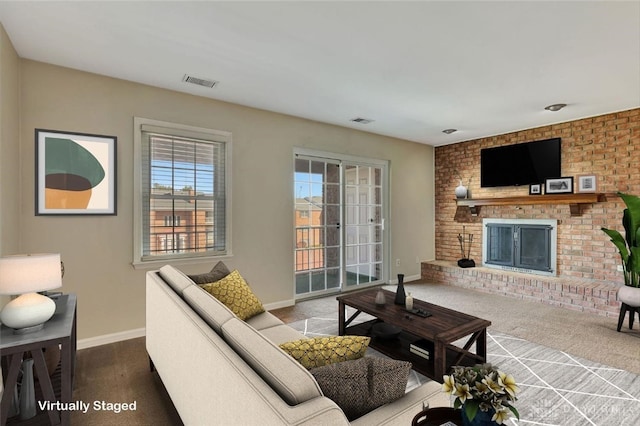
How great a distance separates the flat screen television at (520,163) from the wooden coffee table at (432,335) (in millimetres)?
3441

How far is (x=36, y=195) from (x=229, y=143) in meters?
1.86

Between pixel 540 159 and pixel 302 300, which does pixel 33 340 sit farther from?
pixel 540 159

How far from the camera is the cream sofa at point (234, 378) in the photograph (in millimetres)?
895

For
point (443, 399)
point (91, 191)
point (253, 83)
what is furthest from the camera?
point (253, 83)

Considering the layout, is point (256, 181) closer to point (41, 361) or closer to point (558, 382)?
point (41, 361)

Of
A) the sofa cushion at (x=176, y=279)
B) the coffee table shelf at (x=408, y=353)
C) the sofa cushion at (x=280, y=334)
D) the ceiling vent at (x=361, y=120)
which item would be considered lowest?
the coffee table shelf at (x=408, y=353)

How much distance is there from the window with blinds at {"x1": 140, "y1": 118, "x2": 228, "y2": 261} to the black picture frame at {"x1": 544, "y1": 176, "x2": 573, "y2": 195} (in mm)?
4674

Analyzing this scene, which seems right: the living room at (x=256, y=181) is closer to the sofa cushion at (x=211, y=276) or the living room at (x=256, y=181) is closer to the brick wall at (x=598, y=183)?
the brick wall at (x=598, y=183)

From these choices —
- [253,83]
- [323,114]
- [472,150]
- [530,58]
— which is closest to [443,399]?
Result: [530,58]

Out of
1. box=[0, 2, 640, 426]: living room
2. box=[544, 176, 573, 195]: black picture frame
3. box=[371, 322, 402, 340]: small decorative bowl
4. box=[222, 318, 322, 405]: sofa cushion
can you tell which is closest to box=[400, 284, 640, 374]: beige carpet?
box=[0, 2, 640, 426]: living room

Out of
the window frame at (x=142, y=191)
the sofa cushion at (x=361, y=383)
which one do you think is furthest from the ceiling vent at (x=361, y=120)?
the sofa cushion at (x=361, y=383)

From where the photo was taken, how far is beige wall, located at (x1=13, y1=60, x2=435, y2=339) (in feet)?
9.21

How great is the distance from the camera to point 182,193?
353 cm

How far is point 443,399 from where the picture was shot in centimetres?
129
